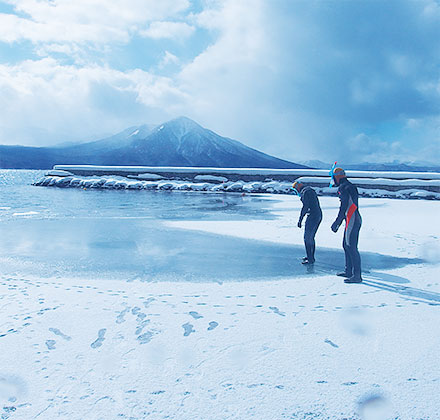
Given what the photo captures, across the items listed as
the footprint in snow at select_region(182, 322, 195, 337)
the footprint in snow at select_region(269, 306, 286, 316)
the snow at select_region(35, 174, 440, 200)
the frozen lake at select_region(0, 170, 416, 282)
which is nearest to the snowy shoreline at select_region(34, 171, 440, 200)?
the snow at select_region(35, 174, 440, 200)

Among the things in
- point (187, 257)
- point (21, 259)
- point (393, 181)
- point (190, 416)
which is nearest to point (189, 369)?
point (190, 416)

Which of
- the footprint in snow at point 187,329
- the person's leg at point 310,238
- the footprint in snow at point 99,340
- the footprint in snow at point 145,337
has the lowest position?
the footprint in snow at point 99,340

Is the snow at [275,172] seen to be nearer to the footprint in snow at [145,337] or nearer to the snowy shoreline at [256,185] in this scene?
the snowy shoreline at [256,185]

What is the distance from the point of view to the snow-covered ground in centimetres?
252

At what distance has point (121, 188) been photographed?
33844 millimetres

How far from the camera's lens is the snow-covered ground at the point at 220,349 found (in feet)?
8.28

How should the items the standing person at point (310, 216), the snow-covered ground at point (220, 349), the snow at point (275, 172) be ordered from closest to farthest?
the snow-covered ground at point (220, 349) → the standing person at point (310, 216) → the snow at point (275, 172)

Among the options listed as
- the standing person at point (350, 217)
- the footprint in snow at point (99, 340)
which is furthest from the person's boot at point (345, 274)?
the footprint in snow at point (99, 340)

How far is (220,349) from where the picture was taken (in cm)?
329

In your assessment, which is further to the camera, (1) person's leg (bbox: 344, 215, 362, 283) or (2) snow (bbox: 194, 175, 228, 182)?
(2) snow (bbox: 194, 175, 228, 182)

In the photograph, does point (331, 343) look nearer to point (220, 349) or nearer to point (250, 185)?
point (220, 349)

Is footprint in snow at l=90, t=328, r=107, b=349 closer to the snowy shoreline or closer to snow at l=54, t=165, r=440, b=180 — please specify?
the snowy shoreline

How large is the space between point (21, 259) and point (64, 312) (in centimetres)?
312

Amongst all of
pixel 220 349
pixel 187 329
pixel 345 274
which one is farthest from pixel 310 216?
pixel 220 349
